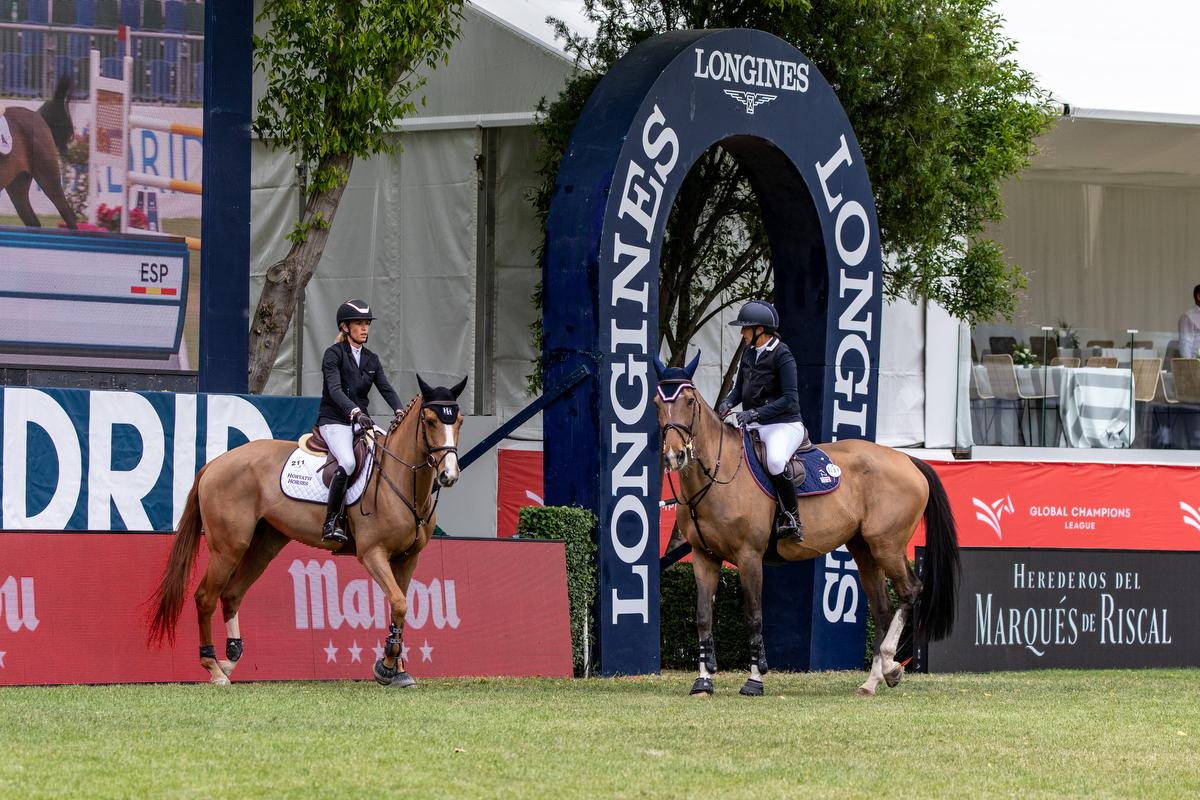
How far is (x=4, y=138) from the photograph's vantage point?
14055 mm

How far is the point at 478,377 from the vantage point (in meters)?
23.4

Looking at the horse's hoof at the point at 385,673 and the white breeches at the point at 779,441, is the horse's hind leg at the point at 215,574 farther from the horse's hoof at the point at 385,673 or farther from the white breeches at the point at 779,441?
the white breeches at the point at 779,441

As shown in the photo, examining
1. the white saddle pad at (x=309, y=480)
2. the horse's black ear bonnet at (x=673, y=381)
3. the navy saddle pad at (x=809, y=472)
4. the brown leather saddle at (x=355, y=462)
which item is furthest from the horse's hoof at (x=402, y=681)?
the navy saddle pad at (x=809, y=472)

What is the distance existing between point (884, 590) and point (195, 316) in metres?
6.56

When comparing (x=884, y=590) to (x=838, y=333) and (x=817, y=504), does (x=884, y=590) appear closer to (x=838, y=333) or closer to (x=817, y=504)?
(x=817, y=504)

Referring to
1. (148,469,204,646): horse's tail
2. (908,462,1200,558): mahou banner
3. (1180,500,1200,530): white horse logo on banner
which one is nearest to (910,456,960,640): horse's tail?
(148,469,204,646): horse's tail

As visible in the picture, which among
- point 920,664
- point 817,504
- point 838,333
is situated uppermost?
point 838,333

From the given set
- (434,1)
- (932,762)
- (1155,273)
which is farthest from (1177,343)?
(932,762)

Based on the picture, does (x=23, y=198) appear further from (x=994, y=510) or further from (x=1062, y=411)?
(x=1062, y=411)

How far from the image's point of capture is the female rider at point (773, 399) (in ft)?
39.9

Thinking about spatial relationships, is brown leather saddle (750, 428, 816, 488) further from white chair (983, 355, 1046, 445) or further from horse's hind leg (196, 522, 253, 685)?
white chair (983, 355, 1046, 445)

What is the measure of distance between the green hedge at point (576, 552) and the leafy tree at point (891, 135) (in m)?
6.84

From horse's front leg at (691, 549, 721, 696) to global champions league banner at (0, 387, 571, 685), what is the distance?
186 cm

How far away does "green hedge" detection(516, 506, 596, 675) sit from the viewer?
13805 mm
